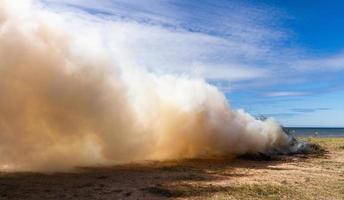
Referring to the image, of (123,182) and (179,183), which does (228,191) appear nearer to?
(179,183)

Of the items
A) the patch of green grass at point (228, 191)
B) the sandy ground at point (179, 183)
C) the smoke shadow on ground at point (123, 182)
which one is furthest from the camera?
the patch of green grass at point (228, 191)

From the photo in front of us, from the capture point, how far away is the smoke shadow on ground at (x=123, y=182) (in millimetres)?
16984

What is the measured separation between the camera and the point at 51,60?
22.2 meters

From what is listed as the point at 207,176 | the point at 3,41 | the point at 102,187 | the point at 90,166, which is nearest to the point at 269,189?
the point at 207,176

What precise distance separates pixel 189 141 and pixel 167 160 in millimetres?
3307

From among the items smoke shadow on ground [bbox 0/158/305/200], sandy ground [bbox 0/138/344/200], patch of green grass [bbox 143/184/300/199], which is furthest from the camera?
patch of green grass [bbox 143/184/300/199]

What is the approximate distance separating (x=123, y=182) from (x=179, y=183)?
2368mm

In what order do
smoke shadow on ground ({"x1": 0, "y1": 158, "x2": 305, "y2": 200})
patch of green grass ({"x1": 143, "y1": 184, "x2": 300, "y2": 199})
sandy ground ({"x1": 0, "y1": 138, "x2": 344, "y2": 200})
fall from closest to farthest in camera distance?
smoke shadow on ground ({"x1": 0, "y1": 158, "x2": 305, "y2": 200}) → sandy ground ({"x1": 0, "y1": 138, "x2": 344, "y2": 200}) → patch of green grass ({"x1": 143, "y1": 184, "x2": 300, "y2": 199})

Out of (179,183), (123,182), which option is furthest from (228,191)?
(123,182)

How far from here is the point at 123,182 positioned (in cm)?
1966

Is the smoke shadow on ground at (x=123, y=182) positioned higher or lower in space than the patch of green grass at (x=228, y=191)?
higher

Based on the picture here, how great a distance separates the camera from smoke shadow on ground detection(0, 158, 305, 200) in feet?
55.7

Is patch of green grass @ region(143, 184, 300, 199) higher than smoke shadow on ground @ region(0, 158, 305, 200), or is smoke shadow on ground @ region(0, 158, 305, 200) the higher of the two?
smoke shadow on ground @ region(0, 158, 305, 200)

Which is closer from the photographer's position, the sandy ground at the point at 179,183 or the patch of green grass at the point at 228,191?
the sandy ground at the point at 179,183
